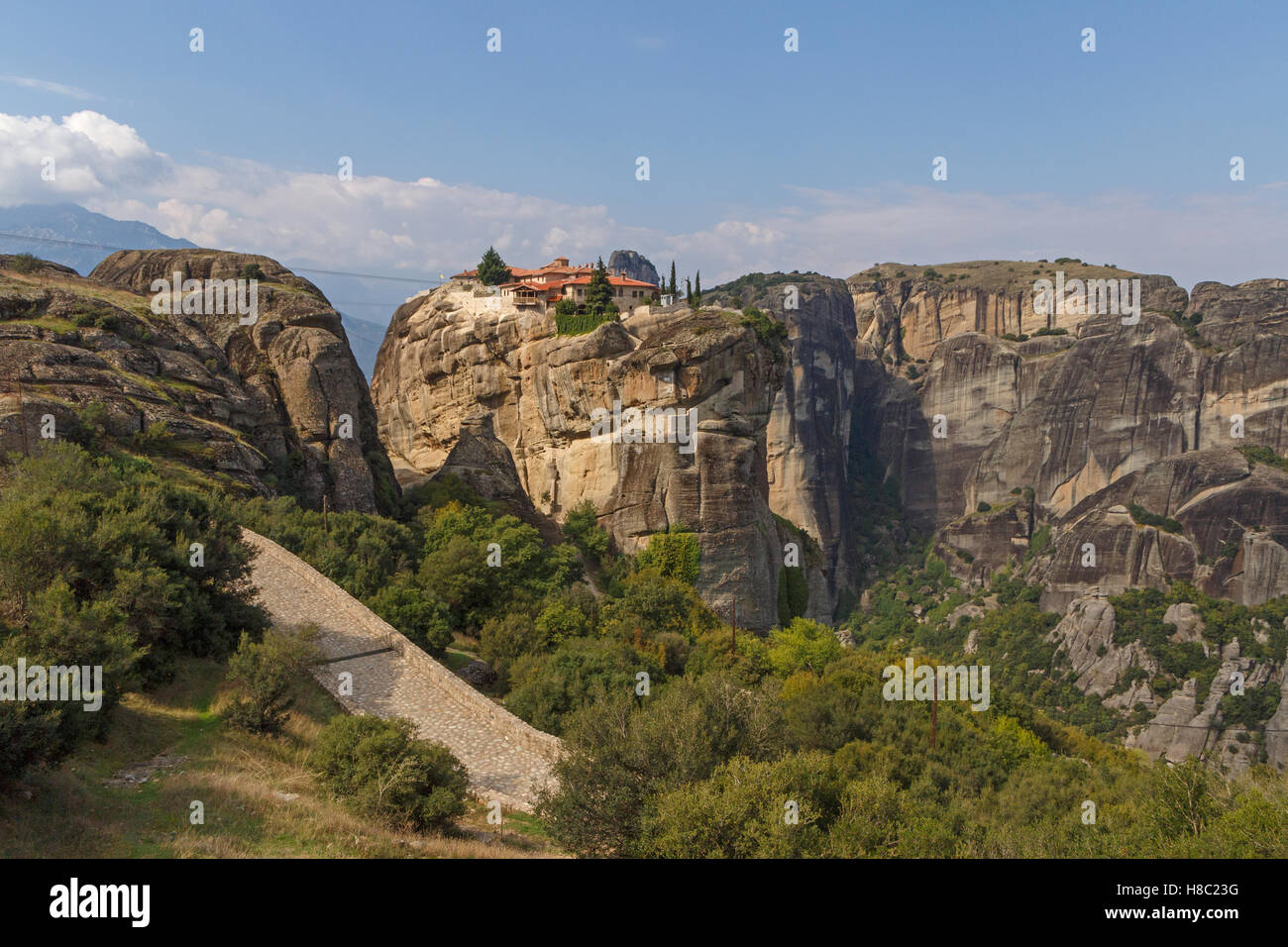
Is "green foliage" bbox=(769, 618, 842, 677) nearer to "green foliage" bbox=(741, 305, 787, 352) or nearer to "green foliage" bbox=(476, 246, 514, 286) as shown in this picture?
"green foliage" bbox=(741, 305, 787, 352)

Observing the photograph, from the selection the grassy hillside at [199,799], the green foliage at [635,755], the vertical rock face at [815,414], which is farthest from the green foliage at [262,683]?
the vertical rock face at [815,414]

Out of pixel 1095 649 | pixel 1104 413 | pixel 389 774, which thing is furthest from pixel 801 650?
pixel 1104 413

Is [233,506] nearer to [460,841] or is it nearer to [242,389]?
[242,389]

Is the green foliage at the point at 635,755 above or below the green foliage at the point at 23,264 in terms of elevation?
below

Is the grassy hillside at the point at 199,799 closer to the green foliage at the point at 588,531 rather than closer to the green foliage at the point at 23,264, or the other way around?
the green foliage at the point at 23,264

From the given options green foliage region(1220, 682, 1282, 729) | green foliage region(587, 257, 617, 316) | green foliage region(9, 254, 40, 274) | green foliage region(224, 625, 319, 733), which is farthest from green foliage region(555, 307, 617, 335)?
green foliage region(1220, 682, 1282, 729)

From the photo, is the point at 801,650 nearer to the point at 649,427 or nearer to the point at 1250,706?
the point at 649,427
